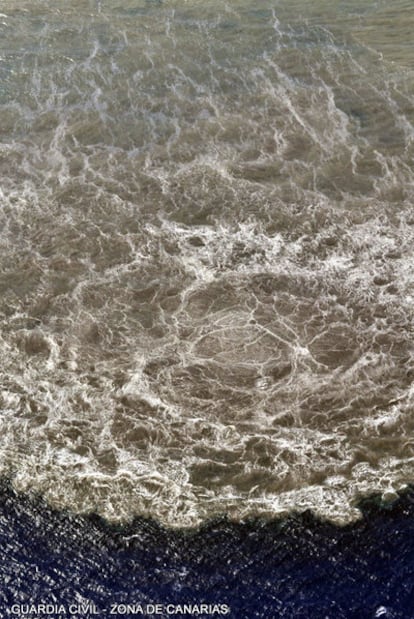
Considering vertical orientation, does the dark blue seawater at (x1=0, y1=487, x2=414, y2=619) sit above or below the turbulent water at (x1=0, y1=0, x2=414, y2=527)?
below

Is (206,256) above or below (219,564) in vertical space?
above

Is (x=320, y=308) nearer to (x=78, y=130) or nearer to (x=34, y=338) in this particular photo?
(x=34, y=338)

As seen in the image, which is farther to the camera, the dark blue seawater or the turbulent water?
the turbulent water

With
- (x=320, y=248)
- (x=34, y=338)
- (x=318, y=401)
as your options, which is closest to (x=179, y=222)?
(x=320, y=248)

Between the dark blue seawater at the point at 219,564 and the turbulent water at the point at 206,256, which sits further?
the turbulent water at the point at 206,256

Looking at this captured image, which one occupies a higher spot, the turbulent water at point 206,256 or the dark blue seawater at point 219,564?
the turbulent water at point 206,256
